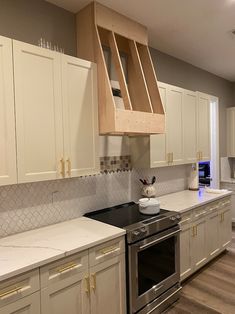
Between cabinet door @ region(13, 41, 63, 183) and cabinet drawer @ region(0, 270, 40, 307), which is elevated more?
cabinet door @ region(13, 41, 63, 183)

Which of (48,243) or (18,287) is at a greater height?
(48,243)

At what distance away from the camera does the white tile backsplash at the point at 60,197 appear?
6.29 feet

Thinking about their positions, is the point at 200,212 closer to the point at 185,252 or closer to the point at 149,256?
the point at 185,252

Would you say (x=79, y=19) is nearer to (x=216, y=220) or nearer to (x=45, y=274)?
(x=45, y=274)

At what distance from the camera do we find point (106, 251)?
1.84 metres

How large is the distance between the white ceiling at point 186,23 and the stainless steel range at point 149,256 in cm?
198

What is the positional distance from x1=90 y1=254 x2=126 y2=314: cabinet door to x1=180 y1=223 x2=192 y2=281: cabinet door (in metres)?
0.93

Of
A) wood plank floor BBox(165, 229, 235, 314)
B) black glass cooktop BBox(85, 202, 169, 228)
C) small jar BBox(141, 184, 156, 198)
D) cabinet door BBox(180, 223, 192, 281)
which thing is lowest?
wood plank floor BBox(165, 229, 235, 314)

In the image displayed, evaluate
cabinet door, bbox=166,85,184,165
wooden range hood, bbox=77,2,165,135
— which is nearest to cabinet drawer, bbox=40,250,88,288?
wooden range hood, bbox=77,2,165,135

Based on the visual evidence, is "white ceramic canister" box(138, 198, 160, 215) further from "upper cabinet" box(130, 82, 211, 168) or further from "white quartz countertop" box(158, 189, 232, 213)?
"upper cabinet" box(130, 82, 211, 168)

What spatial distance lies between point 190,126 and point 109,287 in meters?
2.25

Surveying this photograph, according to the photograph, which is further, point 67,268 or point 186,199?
point 186,199

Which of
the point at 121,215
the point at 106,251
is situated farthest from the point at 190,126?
the point at 106,251

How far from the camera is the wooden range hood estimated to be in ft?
6.89
